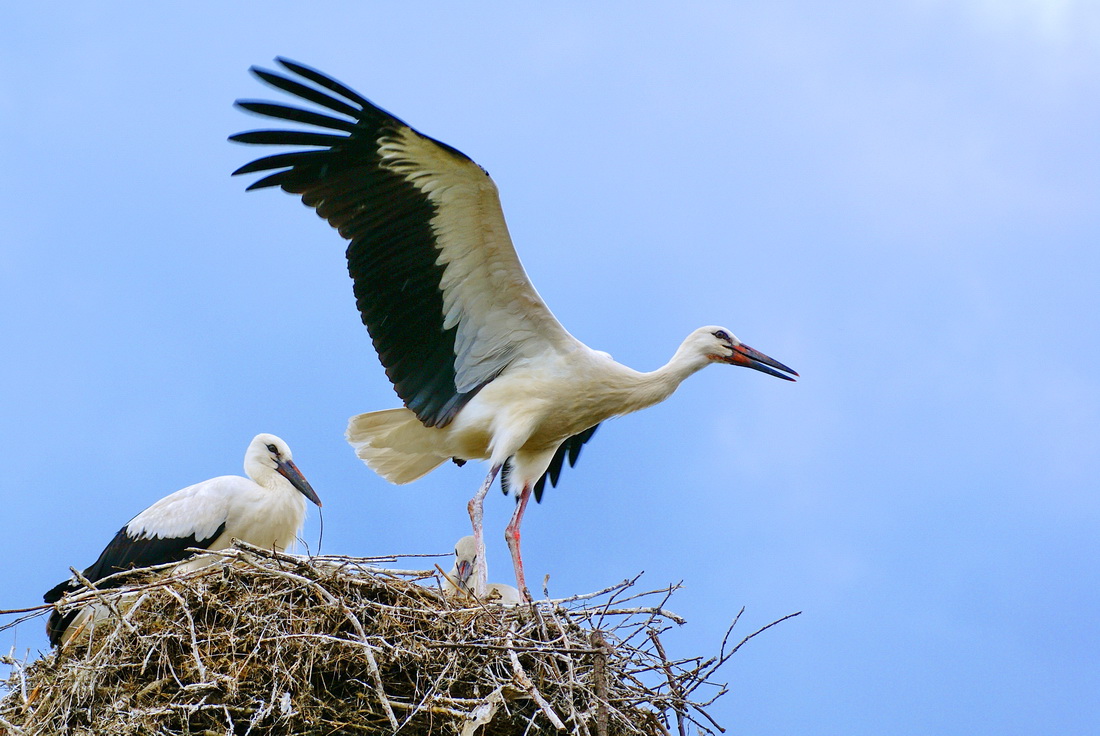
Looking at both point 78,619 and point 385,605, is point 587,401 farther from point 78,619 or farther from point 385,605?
point 78,619

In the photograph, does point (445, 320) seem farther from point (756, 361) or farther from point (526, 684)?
point (526, 684)

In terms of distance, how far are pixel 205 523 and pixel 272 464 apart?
2.18 ft

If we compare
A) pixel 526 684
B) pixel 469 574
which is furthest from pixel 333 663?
pixel 469 574

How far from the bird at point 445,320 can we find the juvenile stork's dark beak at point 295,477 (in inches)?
15.7

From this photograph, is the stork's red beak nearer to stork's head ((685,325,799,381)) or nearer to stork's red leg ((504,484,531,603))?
stork's head ((685,325,799,381))

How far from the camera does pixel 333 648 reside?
5008 millimetres

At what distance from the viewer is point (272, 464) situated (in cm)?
740

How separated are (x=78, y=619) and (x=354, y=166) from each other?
2.54 metres

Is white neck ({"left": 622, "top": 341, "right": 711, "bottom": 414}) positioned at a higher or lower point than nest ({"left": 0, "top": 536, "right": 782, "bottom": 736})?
higher

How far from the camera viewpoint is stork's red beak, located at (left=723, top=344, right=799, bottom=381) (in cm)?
727

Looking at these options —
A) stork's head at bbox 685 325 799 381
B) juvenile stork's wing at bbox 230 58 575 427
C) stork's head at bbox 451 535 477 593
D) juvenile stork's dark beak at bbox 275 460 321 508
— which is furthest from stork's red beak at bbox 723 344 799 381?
juvenile stork's dark beak at bbox 275 460 321 508

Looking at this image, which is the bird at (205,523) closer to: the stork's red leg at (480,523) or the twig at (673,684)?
the stork's red leg at (480,523)

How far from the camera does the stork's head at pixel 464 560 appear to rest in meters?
6.63

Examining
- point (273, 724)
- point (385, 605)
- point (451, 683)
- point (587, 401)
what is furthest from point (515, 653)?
point (587, 401)
